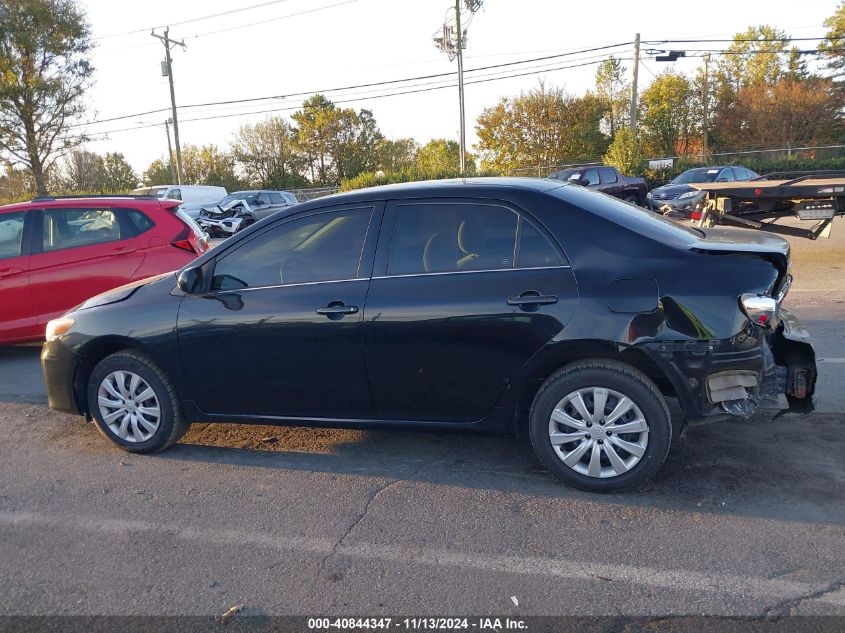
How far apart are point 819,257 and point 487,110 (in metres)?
36.1

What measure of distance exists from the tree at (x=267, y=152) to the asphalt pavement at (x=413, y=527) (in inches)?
2190

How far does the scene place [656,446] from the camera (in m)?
3.68

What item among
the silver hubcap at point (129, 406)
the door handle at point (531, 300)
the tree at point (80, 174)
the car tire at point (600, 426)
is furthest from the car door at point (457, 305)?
the tree at point (80, 174)

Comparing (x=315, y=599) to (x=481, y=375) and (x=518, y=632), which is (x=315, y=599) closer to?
(x=518, y=632)

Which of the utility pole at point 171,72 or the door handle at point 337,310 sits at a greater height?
the utility pole at point 171,72

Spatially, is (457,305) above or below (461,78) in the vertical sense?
below

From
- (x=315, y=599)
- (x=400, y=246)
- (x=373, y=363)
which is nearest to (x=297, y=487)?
(x=373, y=363)

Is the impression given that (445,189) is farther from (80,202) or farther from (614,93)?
(614,93)

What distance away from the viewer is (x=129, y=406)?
4.60 metres

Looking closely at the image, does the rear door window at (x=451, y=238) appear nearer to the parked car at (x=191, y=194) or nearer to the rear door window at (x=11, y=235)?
the rear door window at (x=11, y=235)

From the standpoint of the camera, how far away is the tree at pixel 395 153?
6072cm

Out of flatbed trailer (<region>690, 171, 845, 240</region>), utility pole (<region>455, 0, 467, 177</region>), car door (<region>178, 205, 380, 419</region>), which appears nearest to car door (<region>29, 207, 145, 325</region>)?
car door (<region>178, 205, 380, 419</region>)

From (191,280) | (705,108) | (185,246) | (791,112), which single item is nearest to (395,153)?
(705,108)

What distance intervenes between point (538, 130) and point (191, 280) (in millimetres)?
43308
